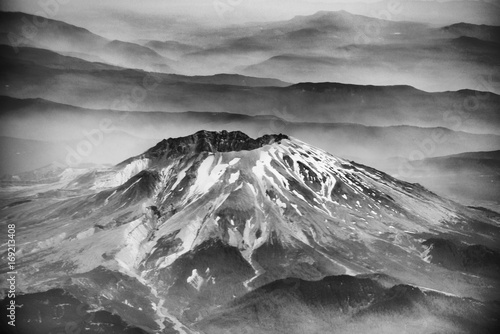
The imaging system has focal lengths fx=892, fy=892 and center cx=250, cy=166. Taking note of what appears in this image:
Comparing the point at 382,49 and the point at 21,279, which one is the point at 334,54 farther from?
the point at 21,279

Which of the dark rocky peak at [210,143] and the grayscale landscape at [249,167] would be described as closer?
the grayscale landscape at [249,167]

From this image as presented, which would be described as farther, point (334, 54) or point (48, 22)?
point (334, 54)

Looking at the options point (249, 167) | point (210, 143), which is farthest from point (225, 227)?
point (210, 143)

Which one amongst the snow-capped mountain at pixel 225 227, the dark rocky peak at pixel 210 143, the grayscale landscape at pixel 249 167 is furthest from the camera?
the dark rocky peak at pixel 210 143

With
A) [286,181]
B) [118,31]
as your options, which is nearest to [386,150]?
[286,181]

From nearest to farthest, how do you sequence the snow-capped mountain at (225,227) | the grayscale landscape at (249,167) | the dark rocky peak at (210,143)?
the grayscale landscape at (249,167) → the snow-capped mountain at (225,227) → the dark rocky peak at (210,143)

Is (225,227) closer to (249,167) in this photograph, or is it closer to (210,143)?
(249,167)
